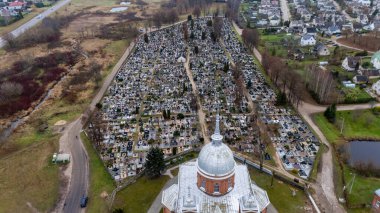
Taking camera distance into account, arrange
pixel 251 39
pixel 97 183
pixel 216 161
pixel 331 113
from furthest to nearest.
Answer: pixel 251 39 → pixel 331 113 → pixel 97 183 → pixel 216 161

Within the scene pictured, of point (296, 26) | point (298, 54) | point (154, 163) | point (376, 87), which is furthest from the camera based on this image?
point (296, 26)

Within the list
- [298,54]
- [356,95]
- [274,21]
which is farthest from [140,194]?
[274,21]

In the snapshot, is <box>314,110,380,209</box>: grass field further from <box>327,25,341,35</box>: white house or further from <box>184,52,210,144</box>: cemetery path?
<box>327,25,341,35</box>: white house

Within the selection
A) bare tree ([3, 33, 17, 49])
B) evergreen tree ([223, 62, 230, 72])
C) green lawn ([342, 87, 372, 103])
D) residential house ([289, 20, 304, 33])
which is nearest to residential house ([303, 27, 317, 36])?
residential house ([289, 20, 304, 33])

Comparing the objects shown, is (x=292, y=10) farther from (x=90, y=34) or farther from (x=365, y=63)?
(x=90, y=34)

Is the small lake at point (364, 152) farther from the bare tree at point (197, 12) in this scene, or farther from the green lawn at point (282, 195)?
the bare tree at point (197, 12)

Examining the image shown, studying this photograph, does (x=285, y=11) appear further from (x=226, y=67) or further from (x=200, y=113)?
(x=200, y=113)
